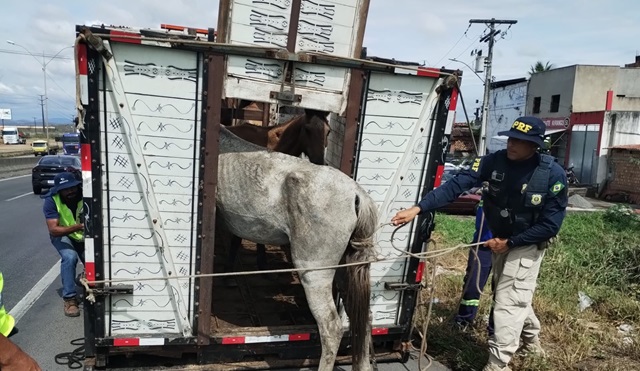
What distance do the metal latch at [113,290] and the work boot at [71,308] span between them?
2.15 meters

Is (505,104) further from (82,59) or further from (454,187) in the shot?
(82,59)

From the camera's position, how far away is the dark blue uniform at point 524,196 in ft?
11.8

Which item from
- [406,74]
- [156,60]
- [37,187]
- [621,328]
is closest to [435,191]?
[406,74]

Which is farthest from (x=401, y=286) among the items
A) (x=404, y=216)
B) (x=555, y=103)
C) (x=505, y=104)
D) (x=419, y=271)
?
(x=505, y=104)

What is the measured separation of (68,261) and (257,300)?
2146 mm

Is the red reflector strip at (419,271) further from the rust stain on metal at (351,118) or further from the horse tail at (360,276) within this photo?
the rust stain on metal at (351,118)

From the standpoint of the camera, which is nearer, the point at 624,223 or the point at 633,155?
the point at 624,223

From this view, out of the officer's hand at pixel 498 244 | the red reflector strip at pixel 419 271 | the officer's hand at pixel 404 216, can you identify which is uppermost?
the officer's hand at pixel 404 216

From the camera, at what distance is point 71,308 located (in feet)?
16.5

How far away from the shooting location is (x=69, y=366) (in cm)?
387

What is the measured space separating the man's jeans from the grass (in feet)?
12.5

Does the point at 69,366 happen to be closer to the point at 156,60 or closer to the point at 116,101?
the point at 116,101

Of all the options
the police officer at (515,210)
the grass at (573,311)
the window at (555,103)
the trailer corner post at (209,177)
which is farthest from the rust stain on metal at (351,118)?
the window at (555,103)

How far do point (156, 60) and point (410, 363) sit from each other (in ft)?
10.9
